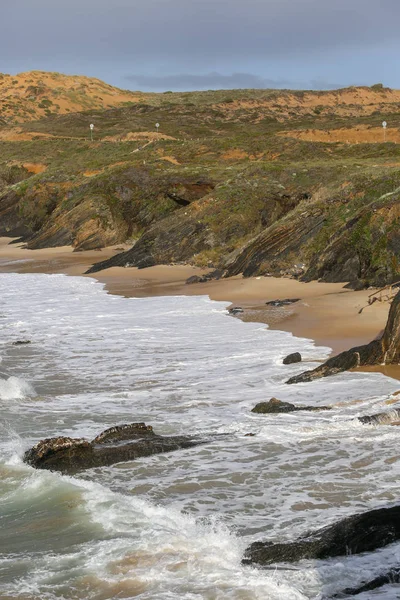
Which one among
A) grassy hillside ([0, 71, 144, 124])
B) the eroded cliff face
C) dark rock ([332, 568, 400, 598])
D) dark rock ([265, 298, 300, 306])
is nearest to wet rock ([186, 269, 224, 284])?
dark rock ([265, 298, 300, 306])

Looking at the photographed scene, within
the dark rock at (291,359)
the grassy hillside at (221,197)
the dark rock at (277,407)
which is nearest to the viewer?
the dark rock at (277,407)

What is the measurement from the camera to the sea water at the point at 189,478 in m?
6.82

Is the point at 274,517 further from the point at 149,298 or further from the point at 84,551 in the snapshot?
the point at 149,298

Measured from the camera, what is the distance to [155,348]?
1689cm

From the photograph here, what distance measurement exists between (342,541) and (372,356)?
22.2 feet

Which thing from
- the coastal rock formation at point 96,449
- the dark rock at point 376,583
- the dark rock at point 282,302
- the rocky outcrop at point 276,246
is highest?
the rocky outcrop at point 276,246

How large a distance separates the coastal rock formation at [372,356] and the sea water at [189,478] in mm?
354

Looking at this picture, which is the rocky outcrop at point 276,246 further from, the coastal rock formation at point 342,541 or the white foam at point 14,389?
the coastal rock formation at point 342,541

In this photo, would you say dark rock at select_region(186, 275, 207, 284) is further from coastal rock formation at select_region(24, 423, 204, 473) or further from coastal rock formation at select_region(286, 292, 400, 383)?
coastal rock formation at select_region(24, 423, 204, 473)

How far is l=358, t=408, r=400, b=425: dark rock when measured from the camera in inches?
409

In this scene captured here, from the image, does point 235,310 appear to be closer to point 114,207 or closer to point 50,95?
point 114,207

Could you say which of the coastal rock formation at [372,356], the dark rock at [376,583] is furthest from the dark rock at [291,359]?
the dark rock at [376,583]

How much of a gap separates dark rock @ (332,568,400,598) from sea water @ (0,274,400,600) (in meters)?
0.09

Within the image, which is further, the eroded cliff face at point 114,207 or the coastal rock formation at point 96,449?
the eroded cliff face at point 114,207
